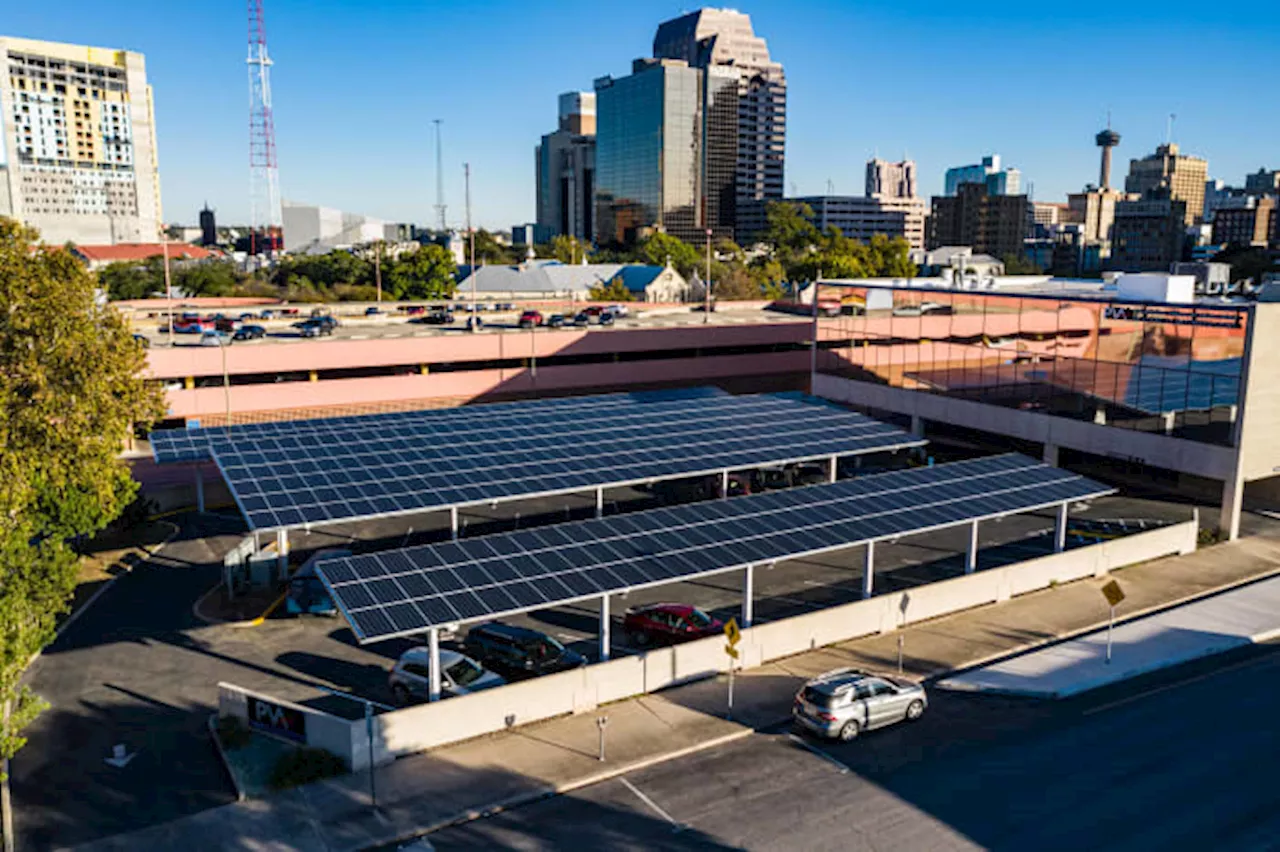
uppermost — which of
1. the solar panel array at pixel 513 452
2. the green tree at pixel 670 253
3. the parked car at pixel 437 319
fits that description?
the green tree at pixel 670 253

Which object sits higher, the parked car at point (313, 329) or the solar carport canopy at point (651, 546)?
the parked car at point (313, 329)

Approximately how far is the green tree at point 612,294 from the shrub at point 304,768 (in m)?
94.2

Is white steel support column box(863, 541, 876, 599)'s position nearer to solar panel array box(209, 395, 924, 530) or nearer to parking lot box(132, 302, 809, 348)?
solar panel array box(209, 395, 924, 530)

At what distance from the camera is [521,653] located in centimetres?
2522

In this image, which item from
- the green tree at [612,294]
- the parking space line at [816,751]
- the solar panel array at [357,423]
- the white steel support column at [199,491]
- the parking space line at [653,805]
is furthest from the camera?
the green tree at [612,294]

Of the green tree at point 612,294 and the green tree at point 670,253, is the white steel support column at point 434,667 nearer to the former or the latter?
the green tree at point 612,294

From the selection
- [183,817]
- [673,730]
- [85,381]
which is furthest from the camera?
[85,381]

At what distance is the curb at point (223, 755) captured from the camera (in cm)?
1958

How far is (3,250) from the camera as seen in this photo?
2988 centimetres

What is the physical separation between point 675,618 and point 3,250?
2430 centimetres

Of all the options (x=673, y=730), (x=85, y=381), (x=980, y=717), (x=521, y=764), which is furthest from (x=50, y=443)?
(x=980, y=717)

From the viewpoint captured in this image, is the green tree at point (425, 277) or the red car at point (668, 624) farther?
the green tree at point (425, 277)

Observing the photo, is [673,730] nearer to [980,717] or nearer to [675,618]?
[675,618]

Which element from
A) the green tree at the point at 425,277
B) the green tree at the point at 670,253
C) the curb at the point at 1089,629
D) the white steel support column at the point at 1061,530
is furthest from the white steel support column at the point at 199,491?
the green tree at the point at 670,253
